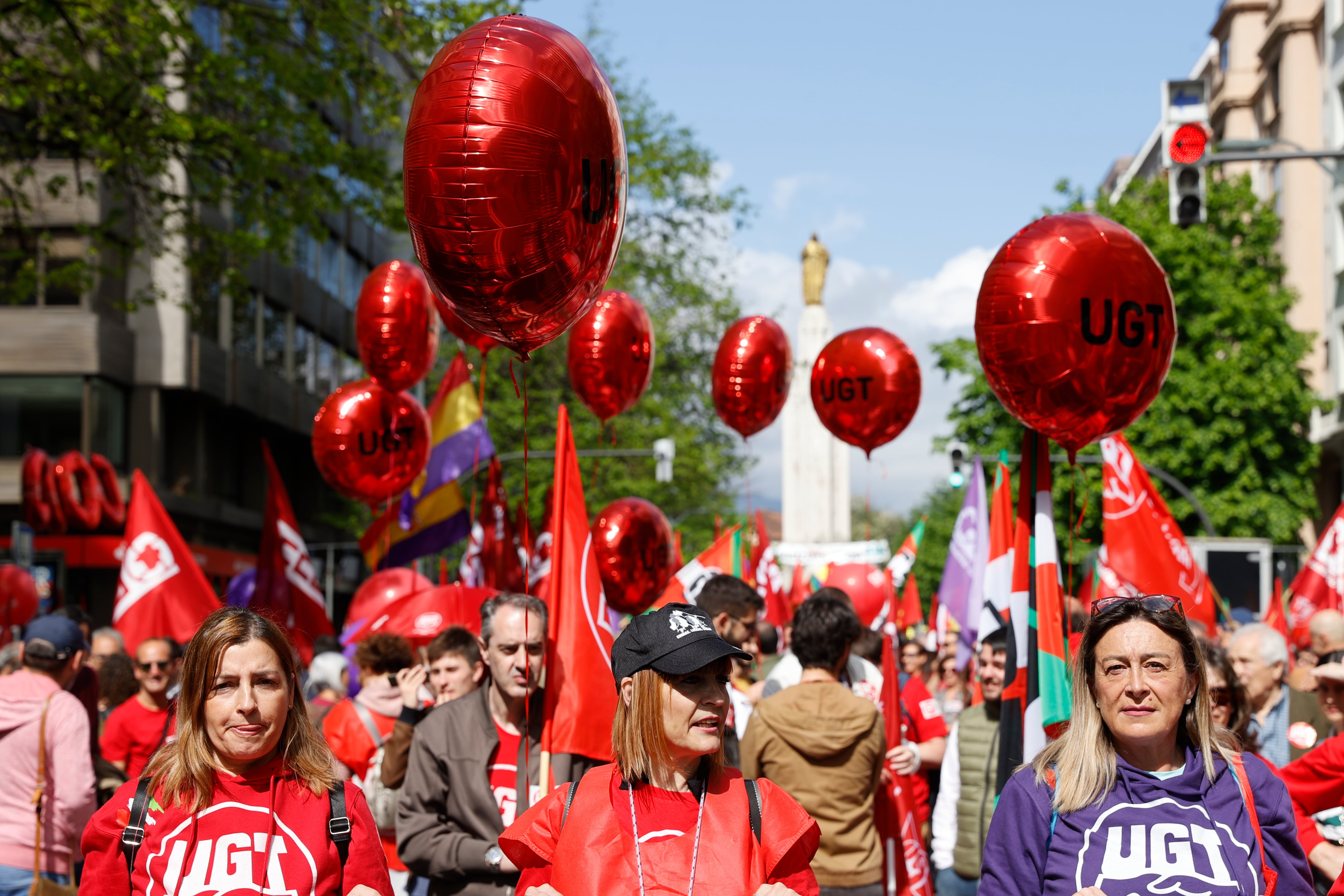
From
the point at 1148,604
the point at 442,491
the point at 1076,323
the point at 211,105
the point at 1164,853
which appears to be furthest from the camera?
the point at 211,105

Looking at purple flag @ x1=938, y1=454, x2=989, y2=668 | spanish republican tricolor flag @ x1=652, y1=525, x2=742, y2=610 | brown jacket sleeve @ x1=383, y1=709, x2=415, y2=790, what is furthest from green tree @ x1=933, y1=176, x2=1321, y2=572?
brown jacket sleeve @ x1=383, y1=709, x2=415, y2=790

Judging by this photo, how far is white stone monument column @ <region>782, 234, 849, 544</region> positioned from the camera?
4353 cm

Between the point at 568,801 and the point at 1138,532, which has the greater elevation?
the point at 1138,532

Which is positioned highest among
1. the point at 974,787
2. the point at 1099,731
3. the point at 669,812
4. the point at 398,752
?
the point at 1099,731

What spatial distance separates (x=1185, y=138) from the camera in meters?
9.88

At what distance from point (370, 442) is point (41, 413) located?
20823 millimetres

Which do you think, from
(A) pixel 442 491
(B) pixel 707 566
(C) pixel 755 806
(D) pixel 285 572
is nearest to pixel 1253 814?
(C) pixel 755 806

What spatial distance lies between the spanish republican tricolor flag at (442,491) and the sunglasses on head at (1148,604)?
319 inches

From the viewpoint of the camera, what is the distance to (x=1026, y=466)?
4.93m

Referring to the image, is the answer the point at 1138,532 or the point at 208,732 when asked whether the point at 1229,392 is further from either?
the point at 208,732

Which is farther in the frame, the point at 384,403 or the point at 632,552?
the point at 384,403

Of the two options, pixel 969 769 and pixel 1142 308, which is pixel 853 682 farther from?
A: pixel 1142 308

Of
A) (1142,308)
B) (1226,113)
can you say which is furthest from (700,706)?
(1226,113)

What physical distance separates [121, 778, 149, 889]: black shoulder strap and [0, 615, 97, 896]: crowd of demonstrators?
2179mm
